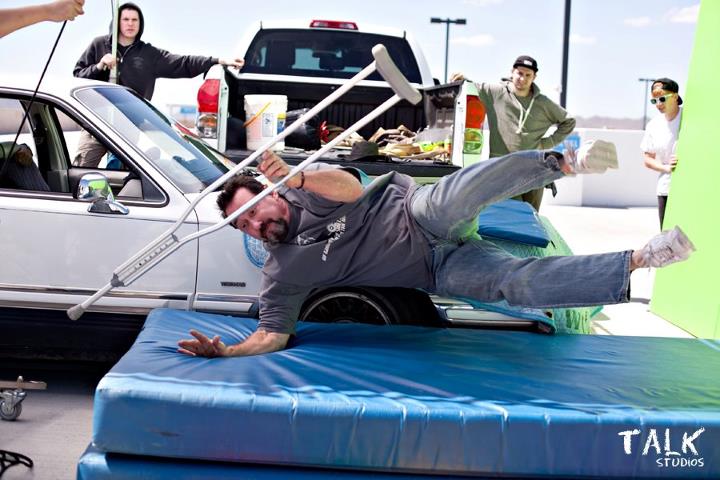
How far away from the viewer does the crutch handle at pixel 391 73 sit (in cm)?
382

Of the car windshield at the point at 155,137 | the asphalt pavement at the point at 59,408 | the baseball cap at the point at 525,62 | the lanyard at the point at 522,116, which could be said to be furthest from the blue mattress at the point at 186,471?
the baseball cap at the point at 525,62

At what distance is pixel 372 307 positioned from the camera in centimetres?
514

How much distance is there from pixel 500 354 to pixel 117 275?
5.97 feet

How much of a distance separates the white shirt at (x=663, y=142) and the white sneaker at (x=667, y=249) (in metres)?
4.68

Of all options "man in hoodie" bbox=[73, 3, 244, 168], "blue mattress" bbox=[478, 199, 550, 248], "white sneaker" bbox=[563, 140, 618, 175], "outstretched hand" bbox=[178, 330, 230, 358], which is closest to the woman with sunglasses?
"blue mattress" bbox=[478, 199, 550, 248]

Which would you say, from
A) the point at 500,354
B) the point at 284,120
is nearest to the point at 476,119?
the point at 284,120

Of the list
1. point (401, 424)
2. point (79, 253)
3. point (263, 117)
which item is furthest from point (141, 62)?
point (401, 424)

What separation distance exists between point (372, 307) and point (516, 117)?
3945 millimetres

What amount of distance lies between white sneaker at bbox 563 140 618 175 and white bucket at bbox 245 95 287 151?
4.12m

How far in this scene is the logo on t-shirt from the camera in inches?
179

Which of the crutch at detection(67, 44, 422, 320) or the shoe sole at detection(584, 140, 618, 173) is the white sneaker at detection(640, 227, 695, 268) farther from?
the crutch at detection(67, 44, 422, 320)

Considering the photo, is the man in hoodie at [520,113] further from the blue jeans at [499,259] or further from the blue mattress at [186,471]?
the blue mattress at [186,471]

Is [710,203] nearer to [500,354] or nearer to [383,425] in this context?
[500,354]

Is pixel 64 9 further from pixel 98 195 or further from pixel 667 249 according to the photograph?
pixel 667 249
